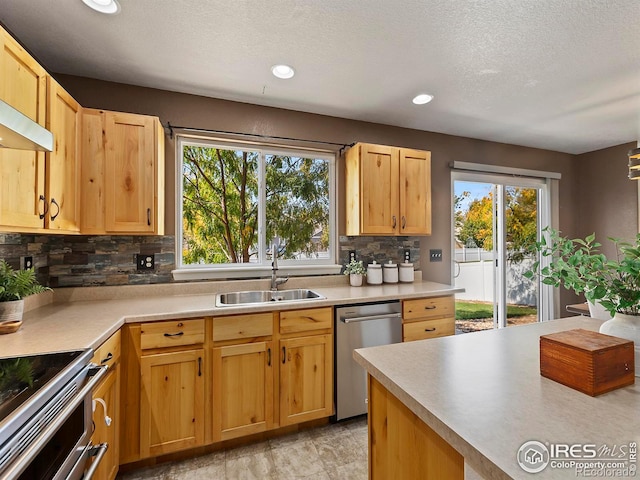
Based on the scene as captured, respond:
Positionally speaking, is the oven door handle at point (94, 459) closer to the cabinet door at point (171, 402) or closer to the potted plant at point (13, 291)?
the cabinet door at point (171, 402)

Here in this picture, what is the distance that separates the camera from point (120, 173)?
2057mm

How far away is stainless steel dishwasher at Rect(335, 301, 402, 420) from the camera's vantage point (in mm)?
2264

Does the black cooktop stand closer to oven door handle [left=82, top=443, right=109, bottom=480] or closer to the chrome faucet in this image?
oven door handle [left=82, top=443, right=109, bottom=480]

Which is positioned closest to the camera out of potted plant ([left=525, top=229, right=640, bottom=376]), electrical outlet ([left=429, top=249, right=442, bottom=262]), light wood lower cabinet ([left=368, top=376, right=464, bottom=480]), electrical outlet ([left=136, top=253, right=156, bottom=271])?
light wood lower cabinet ([left=368, top=376, right=464, bottom=480])

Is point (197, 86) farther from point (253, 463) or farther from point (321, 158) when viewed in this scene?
point (253, 463)

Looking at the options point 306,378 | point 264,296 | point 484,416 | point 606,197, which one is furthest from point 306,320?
point 606,197

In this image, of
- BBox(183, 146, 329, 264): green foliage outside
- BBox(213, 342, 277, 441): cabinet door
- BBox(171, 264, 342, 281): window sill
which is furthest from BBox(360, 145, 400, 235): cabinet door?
BBox(213, 342, 277, 441): cabinet door

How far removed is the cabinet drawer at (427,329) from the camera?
2467mm

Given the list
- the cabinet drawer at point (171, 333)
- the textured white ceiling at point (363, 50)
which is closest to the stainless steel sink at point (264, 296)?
the cabinet drawer at point (171, 333)

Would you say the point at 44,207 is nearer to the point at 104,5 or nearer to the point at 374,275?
the point at 104,5

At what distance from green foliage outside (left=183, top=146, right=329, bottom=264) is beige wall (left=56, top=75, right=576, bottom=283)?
0.59 ft

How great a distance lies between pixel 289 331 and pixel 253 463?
80 cm

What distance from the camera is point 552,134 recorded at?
11.5 feet

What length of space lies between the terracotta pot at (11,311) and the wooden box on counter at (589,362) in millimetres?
2222
